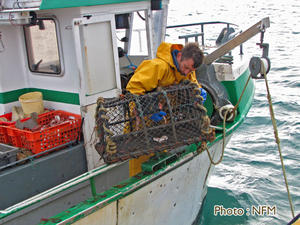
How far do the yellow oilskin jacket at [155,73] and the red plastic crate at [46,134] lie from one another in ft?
3.77

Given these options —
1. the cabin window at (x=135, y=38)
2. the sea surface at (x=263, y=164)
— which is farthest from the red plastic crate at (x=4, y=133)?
the sea surface at (x=263, y=164)

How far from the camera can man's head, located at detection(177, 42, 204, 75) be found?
358 cm

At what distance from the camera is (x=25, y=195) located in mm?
4148

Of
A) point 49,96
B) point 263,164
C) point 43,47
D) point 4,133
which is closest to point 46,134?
point 4,133

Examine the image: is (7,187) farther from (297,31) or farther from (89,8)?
(297,31)

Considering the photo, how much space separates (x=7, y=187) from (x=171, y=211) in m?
1.91

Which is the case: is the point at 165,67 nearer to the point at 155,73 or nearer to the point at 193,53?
the point at 155,73

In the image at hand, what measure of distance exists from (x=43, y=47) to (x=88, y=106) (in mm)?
1091

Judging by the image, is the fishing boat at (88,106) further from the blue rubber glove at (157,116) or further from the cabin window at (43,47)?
the blue rubber glove at (157,116)

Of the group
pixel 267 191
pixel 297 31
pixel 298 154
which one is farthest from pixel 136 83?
pixel 297 31

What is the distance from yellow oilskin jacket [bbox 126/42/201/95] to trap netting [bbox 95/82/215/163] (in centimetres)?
13

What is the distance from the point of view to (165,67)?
147 inches

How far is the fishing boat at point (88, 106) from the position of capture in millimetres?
3898

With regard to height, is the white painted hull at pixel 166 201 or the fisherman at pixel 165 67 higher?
the fisherman at pixel 165 67
